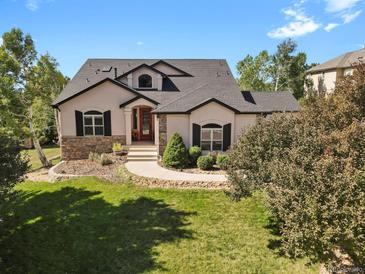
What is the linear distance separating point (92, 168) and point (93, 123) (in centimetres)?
396

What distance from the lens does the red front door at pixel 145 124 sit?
70.2 feet

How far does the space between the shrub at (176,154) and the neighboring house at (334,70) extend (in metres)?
25.7

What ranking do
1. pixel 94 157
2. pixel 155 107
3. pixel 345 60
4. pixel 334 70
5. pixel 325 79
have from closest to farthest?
1. pixel 94 157
2. pixel 155 107
3. pixel 345 60
4. pixel 334 70
5. pixel 325 79

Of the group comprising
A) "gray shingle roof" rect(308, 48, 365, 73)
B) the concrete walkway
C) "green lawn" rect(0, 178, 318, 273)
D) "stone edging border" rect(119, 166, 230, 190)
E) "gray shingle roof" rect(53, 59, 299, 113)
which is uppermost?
"gray shingle roof" rect(308, 48, 365, 73)

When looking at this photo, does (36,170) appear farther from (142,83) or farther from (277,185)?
(277,185)

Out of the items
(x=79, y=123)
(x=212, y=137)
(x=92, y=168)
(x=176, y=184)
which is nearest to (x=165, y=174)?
(x=176, y=184)

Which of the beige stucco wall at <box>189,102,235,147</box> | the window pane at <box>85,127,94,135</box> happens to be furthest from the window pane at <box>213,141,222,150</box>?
the window pane at <box>85,127,94,135</box>

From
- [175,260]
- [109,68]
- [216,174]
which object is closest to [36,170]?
[109,68]

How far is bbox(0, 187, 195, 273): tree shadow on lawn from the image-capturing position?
8.05 m

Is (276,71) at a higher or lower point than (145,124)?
higher

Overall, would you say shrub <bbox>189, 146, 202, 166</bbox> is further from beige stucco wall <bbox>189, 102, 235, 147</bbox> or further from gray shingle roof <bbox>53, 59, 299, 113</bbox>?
gray shingle roof <bbox>53, 59, 299, 113</bbox>

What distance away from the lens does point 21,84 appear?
20703 millimetres

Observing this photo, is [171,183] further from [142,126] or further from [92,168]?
[142,126]

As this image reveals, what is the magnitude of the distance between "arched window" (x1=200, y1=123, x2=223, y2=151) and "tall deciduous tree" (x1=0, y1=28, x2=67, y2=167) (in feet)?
42.7
